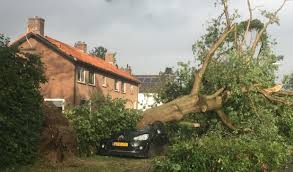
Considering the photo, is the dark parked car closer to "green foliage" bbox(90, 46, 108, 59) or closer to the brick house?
the brick house

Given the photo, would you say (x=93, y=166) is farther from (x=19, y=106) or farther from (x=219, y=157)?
(x=219, y=157)

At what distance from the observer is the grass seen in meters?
11.5

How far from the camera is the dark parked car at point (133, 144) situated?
15.5 meters

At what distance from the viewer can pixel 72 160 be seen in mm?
13039

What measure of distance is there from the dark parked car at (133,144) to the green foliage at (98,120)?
0.35m

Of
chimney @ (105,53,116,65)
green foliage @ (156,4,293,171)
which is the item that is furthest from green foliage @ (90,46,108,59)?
green foliage @ (156,4,293,171)

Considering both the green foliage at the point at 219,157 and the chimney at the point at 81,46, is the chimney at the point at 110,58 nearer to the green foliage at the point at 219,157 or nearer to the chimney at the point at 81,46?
the chimney at the point at 81,46

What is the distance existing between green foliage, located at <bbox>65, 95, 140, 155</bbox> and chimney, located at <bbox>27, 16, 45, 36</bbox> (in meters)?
20.9

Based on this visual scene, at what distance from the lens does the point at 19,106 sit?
38.5ft

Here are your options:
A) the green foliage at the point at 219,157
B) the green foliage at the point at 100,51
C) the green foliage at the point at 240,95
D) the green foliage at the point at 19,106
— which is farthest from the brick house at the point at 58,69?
the green foliage at the point at 100,51

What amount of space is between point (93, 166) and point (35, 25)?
26895 mm

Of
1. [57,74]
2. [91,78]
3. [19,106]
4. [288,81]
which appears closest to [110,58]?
[91,78]

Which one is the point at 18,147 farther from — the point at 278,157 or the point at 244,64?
the point at 244,64

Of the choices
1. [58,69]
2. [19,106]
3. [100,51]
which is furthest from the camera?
[100,51]
